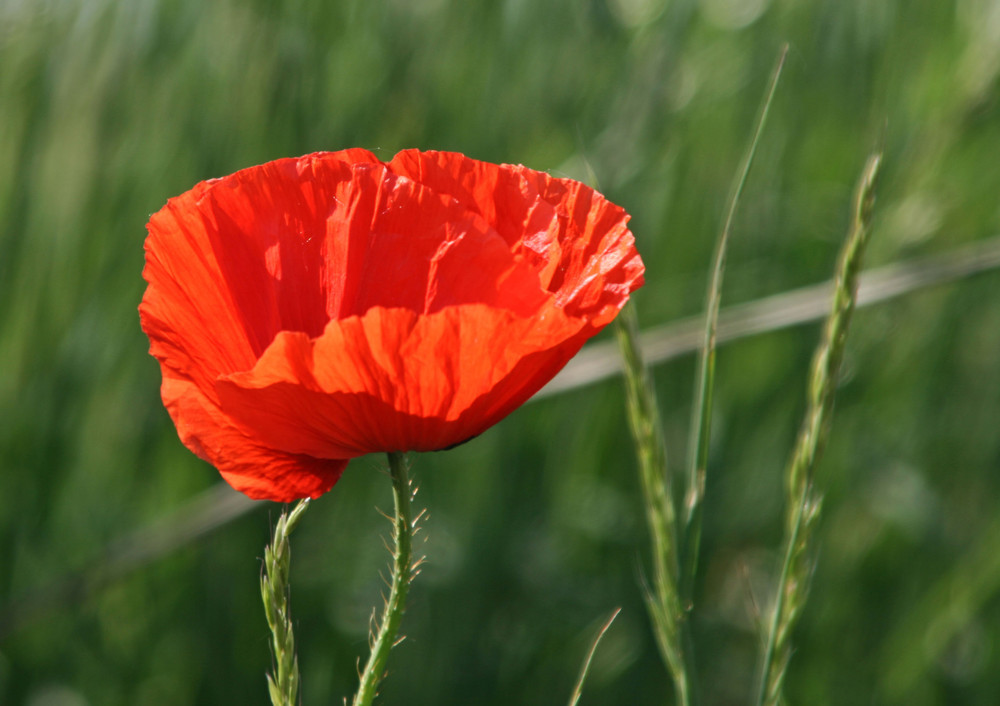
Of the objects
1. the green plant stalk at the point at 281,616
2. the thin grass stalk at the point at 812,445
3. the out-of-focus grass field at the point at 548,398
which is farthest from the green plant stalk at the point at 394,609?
the out-of-focus grass field at the point at 548,398

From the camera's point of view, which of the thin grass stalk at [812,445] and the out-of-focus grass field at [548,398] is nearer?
the thin grass stalk at [812,445]

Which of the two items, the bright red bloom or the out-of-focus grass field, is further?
the out-of-focus grass field

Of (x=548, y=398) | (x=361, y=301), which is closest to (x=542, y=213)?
(x=361, y=301)

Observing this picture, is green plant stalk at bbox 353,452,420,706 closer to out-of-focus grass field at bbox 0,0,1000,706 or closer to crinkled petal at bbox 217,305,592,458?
crinkled petal at bbox 217,305,592,458

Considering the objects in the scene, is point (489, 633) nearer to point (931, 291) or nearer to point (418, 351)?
point (931, 291)

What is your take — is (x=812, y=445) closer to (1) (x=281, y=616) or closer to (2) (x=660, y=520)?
(2) (x=660, y=520)

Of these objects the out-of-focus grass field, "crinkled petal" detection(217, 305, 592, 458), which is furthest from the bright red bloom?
the out-of-focus grass field

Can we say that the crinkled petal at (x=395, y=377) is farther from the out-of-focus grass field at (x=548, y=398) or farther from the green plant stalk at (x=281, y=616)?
the out-of-focus grass field at (x=548, y=398)

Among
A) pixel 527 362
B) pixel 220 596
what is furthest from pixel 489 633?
pixel 527 362
